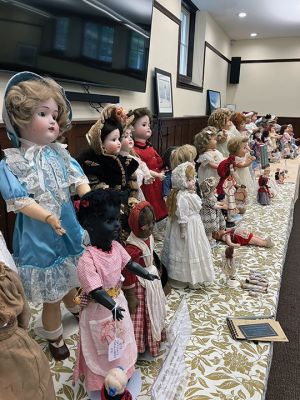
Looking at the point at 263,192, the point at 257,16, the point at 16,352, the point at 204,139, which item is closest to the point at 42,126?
the point at 16,352

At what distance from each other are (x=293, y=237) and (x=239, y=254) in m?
1.50

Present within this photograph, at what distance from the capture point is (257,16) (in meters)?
4.85

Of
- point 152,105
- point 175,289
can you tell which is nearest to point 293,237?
point 152,105

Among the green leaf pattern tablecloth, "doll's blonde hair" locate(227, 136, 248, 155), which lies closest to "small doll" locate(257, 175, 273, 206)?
"doll's blonde hair" locate(227, 136, 248, 155)

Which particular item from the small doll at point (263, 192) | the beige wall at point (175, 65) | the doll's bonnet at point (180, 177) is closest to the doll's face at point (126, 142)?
the doll's bonnet at point (180, 177)

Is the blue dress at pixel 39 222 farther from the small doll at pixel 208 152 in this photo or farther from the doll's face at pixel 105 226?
the small doll at pixel 208 152

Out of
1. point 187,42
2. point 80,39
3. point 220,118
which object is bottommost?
point 220,118

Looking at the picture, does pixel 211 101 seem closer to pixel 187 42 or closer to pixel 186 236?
pixel 187 42

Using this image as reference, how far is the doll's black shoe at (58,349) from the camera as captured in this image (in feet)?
3.74

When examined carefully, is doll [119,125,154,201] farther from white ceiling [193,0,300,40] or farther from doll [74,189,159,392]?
white ceiling [193,0,300,40]

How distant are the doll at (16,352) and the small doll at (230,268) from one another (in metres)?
1.14

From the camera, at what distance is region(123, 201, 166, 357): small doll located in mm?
1046

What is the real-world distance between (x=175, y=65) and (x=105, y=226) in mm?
3250

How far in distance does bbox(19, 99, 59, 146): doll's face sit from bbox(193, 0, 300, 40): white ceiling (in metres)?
3.96
